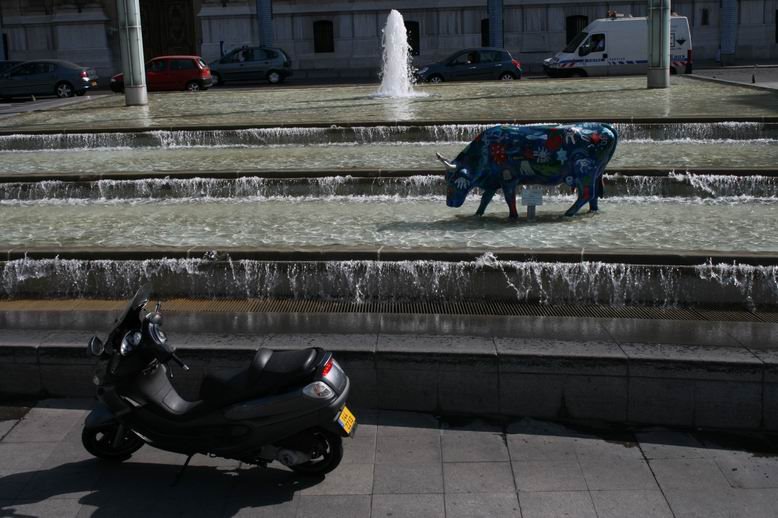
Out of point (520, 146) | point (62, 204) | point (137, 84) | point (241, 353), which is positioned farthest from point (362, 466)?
point (137, 84)

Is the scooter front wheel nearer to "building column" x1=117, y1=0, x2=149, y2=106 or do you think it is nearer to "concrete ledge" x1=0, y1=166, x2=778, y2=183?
"concrete ledge" x1=0, y1=166, x2=778, y2=183

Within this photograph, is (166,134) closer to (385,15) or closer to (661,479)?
(661,479)

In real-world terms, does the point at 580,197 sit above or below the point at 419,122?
below

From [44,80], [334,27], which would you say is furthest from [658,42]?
[334,27]

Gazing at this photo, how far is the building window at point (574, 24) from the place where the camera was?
1666 inches

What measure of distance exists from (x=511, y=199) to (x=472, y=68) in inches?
908

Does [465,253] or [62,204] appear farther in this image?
[62,204]

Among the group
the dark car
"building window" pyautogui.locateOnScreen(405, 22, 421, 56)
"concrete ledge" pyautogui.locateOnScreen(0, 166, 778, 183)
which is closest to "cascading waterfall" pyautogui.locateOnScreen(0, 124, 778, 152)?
"concrete ledge" pyautogui.locateOnScreen(0, 166, 778, 183)

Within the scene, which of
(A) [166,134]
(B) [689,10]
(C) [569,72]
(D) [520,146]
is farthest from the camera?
(B) [689,10]

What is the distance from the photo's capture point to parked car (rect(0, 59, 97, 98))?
3161 cm

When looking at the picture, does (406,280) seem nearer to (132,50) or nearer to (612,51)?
(132,50)

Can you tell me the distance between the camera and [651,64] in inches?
846

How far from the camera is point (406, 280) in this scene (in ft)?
27.0

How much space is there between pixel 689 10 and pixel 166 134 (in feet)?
107
